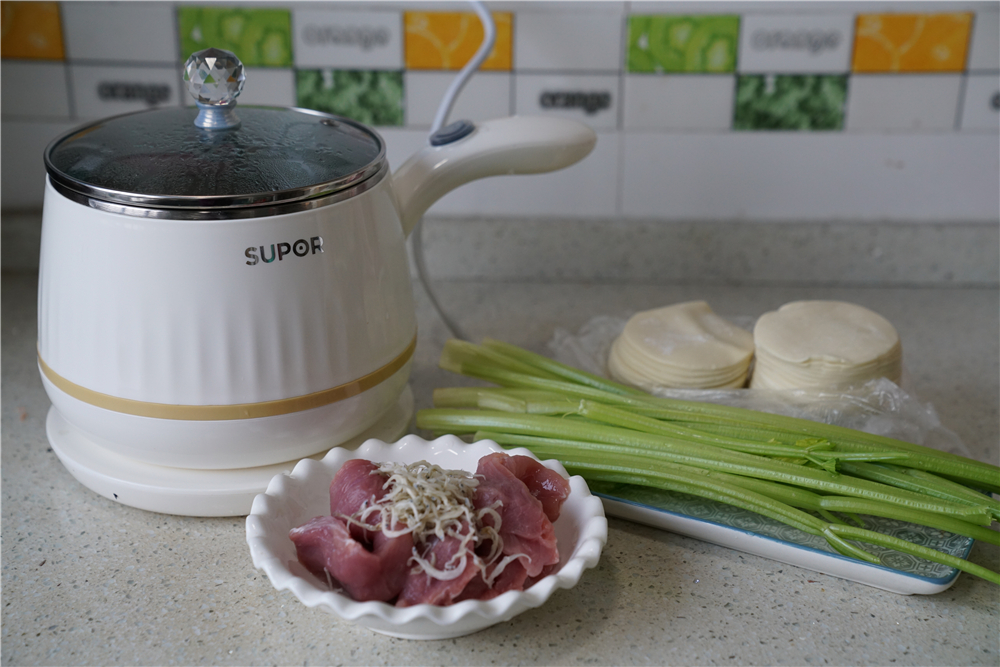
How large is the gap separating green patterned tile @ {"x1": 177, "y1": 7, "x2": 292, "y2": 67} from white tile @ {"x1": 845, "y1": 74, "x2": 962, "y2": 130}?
727 millimetres

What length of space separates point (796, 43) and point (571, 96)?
29 cm

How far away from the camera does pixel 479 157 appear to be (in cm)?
79

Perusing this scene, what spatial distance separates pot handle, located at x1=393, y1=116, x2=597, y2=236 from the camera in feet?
2.54

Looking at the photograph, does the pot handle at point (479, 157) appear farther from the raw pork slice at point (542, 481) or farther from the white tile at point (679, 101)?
the white tile at point (679, 101)

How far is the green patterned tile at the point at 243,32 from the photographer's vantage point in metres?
1.11

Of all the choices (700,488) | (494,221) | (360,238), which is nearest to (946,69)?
(494,221)

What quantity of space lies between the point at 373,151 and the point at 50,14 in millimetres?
671

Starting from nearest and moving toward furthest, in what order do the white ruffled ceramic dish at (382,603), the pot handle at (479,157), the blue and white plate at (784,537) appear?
the white ruffled ceramic dish at (382,603)
the blue and white plate at (784,537)
the pot handle at (479,157)

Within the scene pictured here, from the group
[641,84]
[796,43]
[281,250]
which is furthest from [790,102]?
[281,250]

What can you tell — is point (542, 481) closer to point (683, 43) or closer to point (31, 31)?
point (683, 43)

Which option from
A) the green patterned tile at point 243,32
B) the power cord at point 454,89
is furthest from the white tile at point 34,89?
the power cord at point 454,89

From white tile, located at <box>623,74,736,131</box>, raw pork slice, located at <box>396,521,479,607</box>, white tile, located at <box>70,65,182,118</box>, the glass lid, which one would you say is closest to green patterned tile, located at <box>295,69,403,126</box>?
white tile, located at <box>70,65,182,118</box>

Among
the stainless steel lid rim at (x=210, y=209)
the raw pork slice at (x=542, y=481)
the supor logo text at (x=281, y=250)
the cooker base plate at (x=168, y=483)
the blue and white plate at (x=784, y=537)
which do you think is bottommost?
the blue and white plate at (x=784, y=537)

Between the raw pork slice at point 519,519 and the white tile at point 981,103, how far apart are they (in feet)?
2.87
